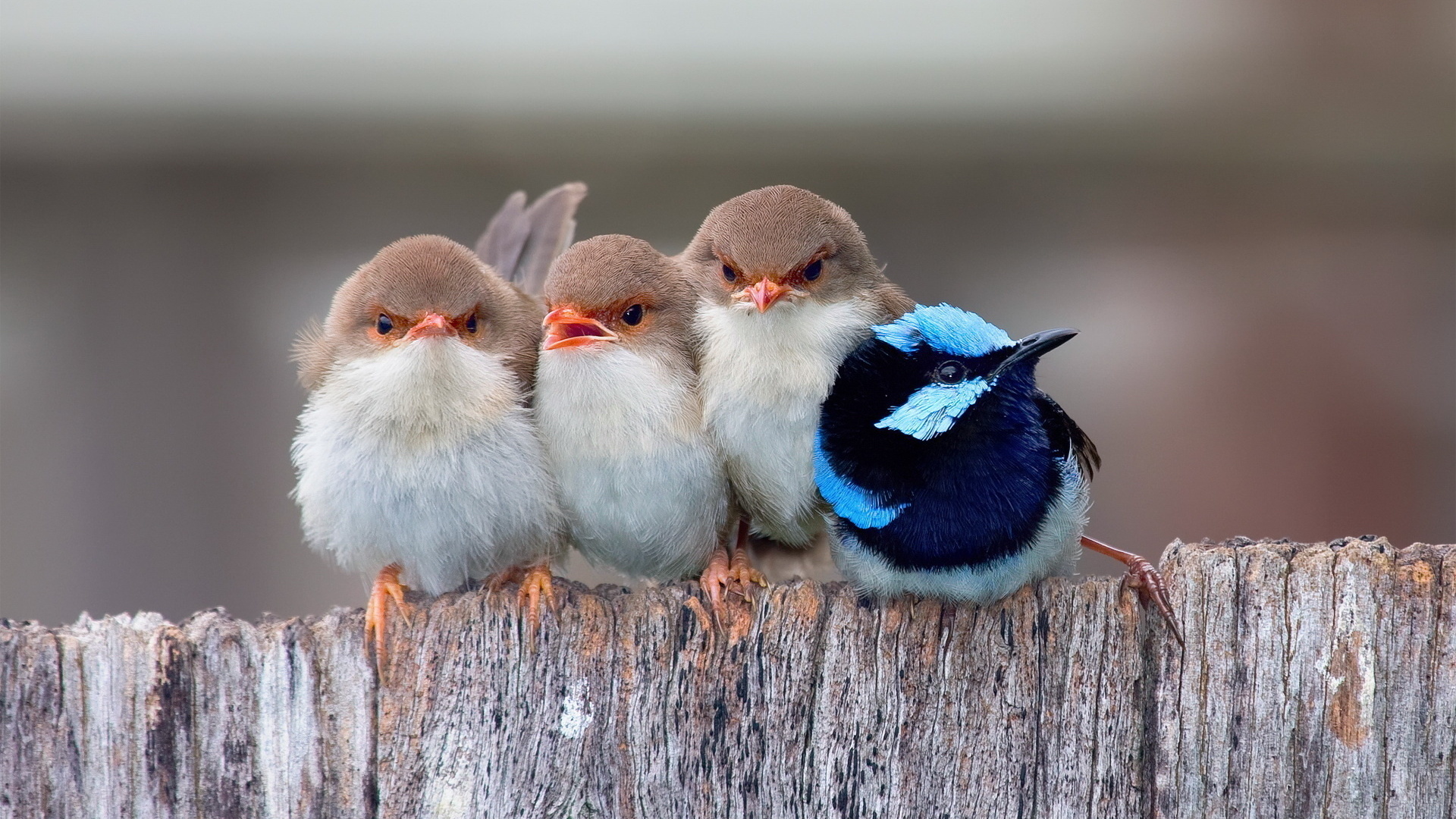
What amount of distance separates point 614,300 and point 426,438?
61 centimetres

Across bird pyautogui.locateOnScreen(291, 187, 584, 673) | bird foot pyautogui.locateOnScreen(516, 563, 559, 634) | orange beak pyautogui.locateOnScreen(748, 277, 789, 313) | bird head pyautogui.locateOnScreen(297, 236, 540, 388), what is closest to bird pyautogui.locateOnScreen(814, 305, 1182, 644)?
orange beak pyautogui.locateOnScreen(748, 277, 789, 313)

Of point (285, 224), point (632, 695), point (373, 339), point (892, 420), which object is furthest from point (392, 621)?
point (285, 224)

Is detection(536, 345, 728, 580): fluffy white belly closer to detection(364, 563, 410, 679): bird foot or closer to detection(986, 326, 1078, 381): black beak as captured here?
detection(364, 563, 410, 679): bird foot

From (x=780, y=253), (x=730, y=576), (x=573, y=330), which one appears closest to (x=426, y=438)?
(x=573, y=330)

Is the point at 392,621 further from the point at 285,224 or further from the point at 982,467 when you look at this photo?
the point at 285,224

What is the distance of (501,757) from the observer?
2.51 meters

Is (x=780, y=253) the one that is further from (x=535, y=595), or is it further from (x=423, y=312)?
(x=535, y=595)

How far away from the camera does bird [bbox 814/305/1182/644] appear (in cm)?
254

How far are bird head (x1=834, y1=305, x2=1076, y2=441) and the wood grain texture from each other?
420 millimetres

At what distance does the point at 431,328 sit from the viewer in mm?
3059

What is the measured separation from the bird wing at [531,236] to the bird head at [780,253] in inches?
41.1

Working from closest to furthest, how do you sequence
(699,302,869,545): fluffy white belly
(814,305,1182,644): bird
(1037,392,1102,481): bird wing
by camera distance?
(814,305,1182,644): bird
(1037,392,1102,481): bird wing
(699,302,869,545): fluffy white belly

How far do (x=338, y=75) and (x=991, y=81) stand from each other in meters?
2.78

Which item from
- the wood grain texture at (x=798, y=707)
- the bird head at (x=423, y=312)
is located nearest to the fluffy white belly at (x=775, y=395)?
the wood grain texture at (x=798, y=707)
